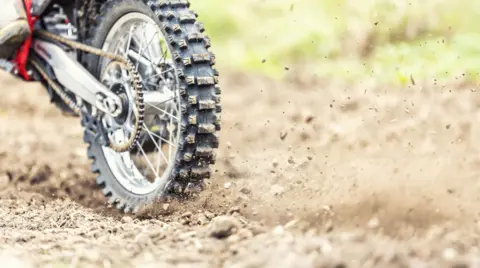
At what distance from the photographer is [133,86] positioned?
4.12m

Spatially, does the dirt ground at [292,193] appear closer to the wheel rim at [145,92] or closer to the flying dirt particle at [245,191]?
the flying dirt particle at [245,191]

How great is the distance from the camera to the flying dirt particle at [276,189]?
419 cm

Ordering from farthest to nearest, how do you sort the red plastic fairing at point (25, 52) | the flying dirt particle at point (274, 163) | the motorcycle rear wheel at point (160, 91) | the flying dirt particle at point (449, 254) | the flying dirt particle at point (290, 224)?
the flying dirt particle at point (274, 163), the red plastic fairing at point (25, 52), the motorcycle rear wheel at point (160, 91), the flying dirt particle at point (290, 224), the flying dirt particle at point (449, 254)

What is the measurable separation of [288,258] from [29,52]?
2.54 meters

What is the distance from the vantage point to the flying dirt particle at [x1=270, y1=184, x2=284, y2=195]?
4.19 m

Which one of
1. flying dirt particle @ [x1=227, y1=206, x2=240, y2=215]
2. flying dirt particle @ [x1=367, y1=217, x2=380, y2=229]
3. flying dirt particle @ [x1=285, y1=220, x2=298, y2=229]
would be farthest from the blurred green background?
flying dirt particle @ [x1=367, y1=217, x2=380, y2=229]

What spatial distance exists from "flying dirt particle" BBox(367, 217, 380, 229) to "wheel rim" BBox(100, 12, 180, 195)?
1.12 m

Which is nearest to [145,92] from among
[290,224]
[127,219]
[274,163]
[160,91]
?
[160,91]

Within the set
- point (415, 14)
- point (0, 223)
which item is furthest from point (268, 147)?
point (415, 14)

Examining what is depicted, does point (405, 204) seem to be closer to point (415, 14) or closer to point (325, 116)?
point (325, 116)

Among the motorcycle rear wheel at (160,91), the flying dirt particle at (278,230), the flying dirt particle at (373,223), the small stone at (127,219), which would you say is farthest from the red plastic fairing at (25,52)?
the flying dirt particle at (373,223)

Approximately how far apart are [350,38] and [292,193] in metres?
4.53

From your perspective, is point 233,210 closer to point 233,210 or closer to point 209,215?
point 233,210

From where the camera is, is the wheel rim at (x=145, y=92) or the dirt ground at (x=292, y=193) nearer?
the dirt ground at (x=292, y=193)
